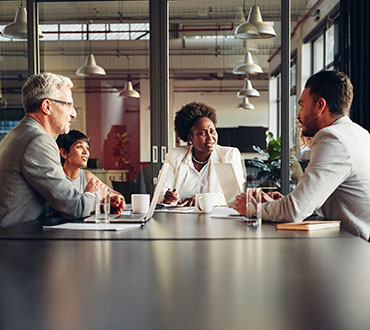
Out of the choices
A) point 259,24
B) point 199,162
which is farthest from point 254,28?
point 199,162

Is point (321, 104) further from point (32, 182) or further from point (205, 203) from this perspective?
point (32, 182)

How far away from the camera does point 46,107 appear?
2625 mm

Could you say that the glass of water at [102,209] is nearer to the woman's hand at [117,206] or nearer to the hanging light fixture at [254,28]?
the woman's hand at [117,206]

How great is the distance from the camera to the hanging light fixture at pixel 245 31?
480 centimetres

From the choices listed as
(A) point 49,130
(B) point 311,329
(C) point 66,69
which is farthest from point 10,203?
(C) point 66,69

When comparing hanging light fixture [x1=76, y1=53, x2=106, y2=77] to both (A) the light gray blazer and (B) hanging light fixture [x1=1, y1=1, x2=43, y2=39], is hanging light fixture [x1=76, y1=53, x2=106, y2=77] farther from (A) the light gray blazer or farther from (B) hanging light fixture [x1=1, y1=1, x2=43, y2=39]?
(A) the light gray blazer

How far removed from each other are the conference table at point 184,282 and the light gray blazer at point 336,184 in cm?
37

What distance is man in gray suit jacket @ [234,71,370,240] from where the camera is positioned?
2189 mm

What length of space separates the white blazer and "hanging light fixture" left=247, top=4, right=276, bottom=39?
1.44 m

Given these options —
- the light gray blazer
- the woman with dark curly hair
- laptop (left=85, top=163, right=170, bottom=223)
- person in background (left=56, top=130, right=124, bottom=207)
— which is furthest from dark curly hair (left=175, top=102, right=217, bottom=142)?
the light gray blazer

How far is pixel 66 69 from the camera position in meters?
5.11

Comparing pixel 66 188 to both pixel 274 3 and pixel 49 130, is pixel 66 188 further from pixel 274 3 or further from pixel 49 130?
pixel 274 3

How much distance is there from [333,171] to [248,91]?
2825 millimetres

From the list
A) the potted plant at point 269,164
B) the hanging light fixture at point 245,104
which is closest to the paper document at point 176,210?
the potted plant at point 269,164
